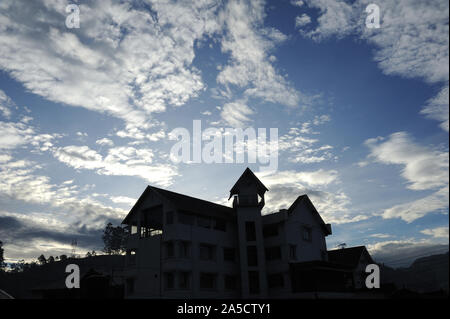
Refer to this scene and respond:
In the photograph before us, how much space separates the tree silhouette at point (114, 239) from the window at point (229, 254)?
113m

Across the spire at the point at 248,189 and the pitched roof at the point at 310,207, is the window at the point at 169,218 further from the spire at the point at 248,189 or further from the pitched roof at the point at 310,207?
the pitched roof at the point at 310,207

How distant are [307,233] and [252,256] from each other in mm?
A: 10163

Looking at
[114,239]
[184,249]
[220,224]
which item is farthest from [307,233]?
[114,239]

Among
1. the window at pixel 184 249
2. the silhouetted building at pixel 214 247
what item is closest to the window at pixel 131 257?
the silhouetted building at pixel 214 247

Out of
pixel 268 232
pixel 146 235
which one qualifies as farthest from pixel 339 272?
pixel 146 235

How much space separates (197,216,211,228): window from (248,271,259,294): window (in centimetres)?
772

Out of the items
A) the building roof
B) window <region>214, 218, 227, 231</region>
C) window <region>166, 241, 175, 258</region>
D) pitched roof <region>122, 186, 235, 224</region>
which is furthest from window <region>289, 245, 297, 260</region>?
window <region>166, 241, 175, 258</region>

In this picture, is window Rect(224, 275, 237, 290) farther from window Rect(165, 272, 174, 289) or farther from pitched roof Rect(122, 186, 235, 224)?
pitched roof Rect(122, 186, 235, 224)

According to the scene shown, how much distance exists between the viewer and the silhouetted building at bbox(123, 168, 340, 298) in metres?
38.7

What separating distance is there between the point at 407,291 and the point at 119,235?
129253mm

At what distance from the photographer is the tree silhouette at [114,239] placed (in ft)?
489

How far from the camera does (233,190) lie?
46.4m

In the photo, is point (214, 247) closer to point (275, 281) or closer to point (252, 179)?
point (275, 281)
